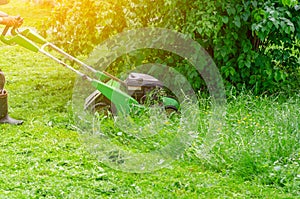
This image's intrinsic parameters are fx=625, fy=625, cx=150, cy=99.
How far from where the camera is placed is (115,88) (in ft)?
17.1

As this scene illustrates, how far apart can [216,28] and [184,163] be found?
1637 mm

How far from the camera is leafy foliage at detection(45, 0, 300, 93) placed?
5699mm

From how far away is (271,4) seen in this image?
573cm

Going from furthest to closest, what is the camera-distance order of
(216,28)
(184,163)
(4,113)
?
(216,28), (4,113), (184,163)

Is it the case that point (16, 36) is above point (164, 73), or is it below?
above

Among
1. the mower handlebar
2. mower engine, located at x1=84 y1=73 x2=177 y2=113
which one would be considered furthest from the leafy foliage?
the mower handlebar

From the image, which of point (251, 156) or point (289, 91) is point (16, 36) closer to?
point (251, 156)

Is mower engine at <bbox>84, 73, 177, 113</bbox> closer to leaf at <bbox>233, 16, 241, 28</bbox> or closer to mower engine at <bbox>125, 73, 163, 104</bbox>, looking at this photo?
mower engine at <bbox>125, 73, 163, 104</bbox>

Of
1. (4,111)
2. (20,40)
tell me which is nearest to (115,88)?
(20,40)

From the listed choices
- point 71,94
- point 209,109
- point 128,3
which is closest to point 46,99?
point 71,94

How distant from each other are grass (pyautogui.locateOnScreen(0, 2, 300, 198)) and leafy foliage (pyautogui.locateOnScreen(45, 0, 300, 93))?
50 cm

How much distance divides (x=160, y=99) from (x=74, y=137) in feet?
2.90

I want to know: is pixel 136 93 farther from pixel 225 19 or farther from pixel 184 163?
pixel 184 163

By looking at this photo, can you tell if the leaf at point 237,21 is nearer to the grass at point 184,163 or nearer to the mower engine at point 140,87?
the grass at point 184,163
